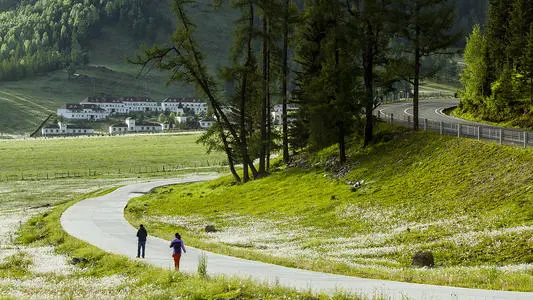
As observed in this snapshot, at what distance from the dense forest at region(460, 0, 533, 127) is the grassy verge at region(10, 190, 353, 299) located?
146 ft

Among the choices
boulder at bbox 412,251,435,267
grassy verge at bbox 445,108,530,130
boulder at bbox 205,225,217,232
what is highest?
grassy verge at bbox 445,108,530,130

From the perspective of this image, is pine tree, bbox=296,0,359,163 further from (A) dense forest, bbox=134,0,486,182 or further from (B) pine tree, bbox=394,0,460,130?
(B) pine tree, bbox=394,0,460,130

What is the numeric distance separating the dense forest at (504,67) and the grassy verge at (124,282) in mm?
44420

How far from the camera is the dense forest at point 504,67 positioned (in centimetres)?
6147

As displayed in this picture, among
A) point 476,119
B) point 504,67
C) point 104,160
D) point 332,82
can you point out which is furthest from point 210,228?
point 104,160

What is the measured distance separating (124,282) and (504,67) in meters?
61.6

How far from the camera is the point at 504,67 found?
70.4m

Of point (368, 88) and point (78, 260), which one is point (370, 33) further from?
point (78, 260)

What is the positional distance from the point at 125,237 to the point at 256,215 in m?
11.8

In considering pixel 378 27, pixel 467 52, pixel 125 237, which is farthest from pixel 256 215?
pixel 467 52

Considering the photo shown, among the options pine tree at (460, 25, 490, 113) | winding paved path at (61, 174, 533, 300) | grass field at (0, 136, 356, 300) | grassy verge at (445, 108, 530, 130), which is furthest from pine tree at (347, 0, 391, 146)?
grass field at (0, 136, 356, 300)

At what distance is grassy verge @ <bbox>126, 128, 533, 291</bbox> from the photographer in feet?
80.4

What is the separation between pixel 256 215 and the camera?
1750 inches

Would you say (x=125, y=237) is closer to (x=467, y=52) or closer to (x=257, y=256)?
(x=257, y=256)
